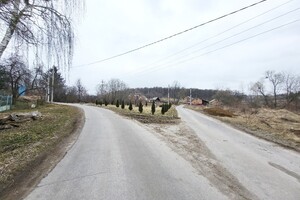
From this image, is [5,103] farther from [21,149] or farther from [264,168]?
[264,168]

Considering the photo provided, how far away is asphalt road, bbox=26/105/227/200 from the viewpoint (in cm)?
613

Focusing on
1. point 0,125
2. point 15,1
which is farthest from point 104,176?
point 0,125

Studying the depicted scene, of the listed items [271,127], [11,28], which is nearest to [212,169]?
[11,28]

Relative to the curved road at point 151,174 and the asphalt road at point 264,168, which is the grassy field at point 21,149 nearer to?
the curved road at point 151,174

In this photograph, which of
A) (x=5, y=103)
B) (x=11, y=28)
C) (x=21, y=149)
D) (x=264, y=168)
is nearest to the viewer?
(x=11, y=28)

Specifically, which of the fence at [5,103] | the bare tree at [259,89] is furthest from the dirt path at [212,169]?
the bare tree at [259,89]

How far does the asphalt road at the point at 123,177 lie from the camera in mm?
6133

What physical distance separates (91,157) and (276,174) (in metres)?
5.29

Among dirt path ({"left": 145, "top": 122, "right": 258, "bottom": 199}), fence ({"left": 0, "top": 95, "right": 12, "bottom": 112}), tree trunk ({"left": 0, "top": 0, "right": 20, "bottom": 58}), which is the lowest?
dirt path ({"left": 145, "top": 122, "right": 258, "bottom": 199})

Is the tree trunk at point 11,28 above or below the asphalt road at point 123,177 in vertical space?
above

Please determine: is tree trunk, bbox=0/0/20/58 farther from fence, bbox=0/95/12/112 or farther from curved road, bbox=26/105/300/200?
fence, bbox=0/95/12/112

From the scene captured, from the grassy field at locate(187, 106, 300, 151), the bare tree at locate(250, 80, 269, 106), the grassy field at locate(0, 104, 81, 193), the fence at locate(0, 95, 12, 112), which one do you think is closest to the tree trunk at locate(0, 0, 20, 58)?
the grassy field at locate(0, 104, 81, 193)

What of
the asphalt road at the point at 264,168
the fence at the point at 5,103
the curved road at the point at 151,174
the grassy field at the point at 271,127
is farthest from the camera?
the fence at the point at 5,103

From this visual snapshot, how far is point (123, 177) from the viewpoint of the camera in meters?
7.32
